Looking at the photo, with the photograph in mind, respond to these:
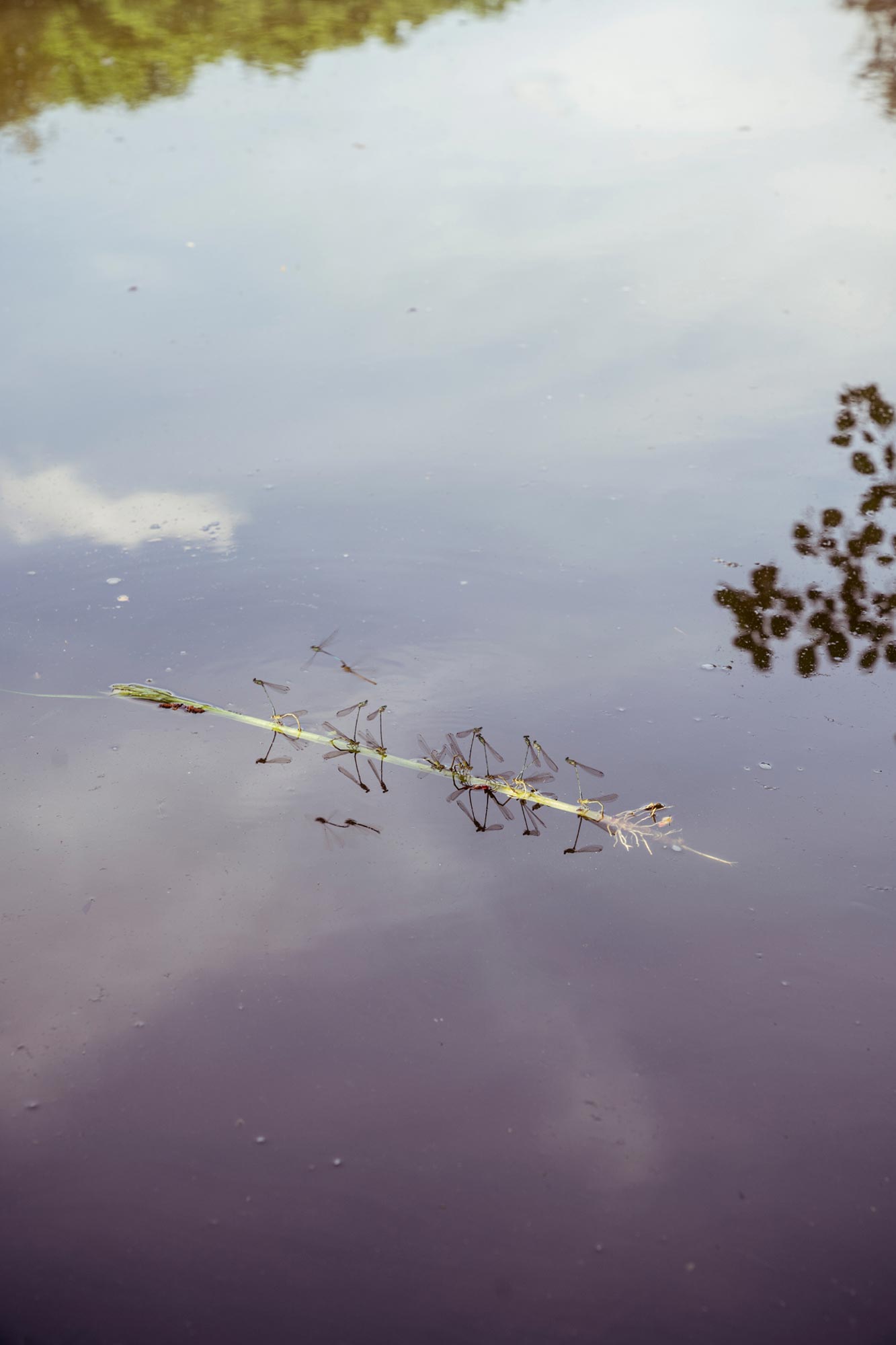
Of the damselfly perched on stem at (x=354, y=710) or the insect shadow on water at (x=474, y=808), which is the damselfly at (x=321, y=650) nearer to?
the damselfly perched on stem at (x=354, y=710)

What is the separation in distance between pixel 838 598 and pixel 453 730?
4.61 feet

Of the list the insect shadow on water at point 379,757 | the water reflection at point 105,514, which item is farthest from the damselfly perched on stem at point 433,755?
the water reflection at point 105,514

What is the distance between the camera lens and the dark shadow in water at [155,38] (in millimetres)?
7445

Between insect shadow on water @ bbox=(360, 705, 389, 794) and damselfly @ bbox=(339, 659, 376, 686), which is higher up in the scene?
damselfly @ bbox=(339, 659, 376, 686)

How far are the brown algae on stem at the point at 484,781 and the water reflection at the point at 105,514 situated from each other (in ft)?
2.53

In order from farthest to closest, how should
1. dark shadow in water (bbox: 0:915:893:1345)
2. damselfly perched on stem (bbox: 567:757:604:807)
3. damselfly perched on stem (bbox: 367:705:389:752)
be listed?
damselfly perched on stem (bbox: 367:705:389:752) → damselfly perched on stem (bbox: 567:757:604:807) → dark shadow in water (bbox: 0:915:893:1345)

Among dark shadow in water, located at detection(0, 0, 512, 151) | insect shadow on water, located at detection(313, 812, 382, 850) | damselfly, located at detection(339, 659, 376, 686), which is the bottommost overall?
insect shadow on water, located at detection(313, 812, 382, 850)

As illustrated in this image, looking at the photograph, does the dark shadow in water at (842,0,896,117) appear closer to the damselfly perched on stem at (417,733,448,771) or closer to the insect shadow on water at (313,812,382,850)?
the damselfly perched on stem at (417,733,448,771)

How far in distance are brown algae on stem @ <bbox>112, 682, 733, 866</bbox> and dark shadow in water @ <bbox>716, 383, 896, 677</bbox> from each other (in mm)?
774

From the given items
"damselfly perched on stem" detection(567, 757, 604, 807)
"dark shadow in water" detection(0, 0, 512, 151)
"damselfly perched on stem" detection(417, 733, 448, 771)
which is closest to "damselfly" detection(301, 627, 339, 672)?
"damselfly perched on stem" detection(417, 733, 448, 771)

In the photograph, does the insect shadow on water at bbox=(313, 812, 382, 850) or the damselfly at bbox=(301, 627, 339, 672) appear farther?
the damselfly at bbox=(301, 627, 339, 672)

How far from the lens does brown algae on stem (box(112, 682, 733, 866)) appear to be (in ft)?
9.04

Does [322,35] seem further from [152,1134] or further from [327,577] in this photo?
[152,1134]

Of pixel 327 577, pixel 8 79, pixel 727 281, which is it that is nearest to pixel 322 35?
pixel 8 79
